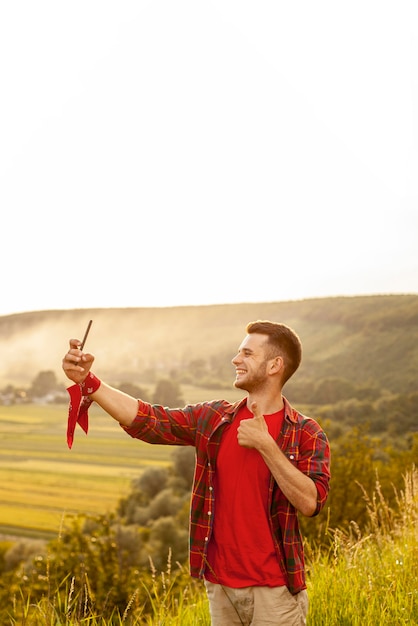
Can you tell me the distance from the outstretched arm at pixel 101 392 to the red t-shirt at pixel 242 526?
18.9 inches

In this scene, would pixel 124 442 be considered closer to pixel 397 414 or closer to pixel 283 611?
pixel 397 414

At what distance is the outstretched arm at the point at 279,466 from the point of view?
3107 millimetres

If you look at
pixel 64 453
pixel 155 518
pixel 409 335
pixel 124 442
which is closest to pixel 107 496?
pixel 124 442

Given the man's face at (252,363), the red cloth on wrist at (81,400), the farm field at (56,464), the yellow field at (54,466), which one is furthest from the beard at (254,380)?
the farm field at (56,464)

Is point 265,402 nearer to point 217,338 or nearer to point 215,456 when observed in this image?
point 215,456

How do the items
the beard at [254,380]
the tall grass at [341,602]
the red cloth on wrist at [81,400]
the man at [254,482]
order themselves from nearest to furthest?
the man at [254,482]
the beard at [254,380]
the red cloth on wrist at [81,400]
the tall grass at [341,602]

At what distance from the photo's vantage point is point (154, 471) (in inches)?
2611

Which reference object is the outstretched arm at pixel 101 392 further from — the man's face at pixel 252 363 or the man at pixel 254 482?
the man's face at pixel 252 363

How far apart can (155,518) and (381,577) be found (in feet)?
165

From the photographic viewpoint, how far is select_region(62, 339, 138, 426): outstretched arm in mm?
3422

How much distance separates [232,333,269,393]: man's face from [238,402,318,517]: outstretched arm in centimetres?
26

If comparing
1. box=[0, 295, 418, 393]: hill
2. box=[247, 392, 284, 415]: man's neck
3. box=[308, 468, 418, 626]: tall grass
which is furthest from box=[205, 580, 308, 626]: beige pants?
box=[0, 295, 418, 393]: hill

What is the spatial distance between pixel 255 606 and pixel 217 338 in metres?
94.6

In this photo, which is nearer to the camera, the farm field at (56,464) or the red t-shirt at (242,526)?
the red t-shirt at (242,526)
